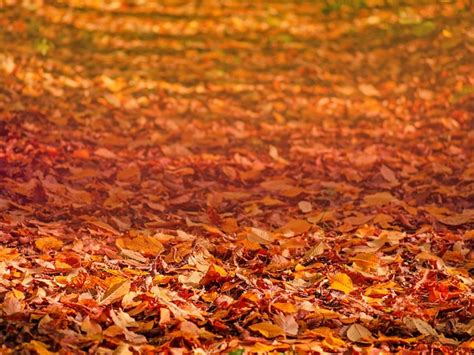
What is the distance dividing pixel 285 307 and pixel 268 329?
19 cm

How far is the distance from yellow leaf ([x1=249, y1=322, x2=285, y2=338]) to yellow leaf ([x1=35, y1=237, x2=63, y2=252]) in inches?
→ 46.1

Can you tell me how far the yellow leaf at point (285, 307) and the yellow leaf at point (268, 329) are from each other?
0.14 metres

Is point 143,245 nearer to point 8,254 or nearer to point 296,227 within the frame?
point 8,254

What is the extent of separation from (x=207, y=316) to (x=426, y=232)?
158 centimetres

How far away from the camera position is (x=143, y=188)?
16.8 feet

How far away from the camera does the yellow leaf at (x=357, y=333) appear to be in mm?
3070

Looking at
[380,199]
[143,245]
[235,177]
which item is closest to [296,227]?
[380,199]

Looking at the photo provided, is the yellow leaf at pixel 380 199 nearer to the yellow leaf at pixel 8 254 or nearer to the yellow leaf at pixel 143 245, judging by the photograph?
the yellow leaf at pixel 143 245

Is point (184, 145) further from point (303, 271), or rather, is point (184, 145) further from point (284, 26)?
point (284, 26)

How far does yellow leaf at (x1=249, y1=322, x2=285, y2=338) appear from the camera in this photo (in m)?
3.04

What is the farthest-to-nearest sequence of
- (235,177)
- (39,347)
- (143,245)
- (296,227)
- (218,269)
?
(235,177) < (296,227) < (143,245) < (218,269) < (39,347)

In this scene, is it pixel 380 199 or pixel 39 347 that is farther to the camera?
pixel 380 199

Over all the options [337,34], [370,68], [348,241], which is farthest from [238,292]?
[337,34]

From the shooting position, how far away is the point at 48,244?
3.84 m
